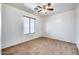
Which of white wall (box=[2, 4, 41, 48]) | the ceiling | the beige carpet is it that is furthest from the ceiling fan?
the beige carpet

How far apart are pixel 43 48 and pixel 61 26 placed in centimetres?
57

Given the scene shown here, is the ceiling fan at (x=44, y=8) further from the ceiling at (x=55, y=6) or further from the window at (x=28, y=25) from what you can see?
the window at (x=28, y=25)

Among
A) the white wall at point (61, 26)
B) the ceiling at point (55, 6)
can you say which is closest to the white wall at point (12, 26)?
the ceiling at point (55, 6)

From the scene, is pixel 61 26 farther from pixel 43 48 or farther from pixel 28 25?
pixel 28 25

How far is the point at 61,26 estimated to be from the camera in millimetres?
1897

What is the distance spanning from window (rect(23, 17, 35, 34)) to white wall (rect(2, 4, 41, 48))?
0.08m

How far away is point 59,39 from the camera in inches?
75.5

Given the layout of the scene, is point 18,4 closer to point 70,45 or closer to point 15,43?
point 15,43

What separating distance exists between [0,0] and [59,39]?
135 cm

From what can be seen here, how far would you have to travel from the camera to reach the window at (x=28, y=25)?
6.32 feet

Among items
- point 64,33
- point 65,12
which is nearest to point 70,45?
point 64,33

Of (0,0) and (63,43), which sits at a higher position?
(0,0)

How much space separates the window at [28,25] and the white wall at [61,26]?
10.0 inches

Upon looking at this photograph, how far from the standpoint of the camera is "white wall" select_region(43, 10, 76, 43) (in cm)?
183
